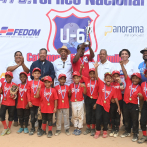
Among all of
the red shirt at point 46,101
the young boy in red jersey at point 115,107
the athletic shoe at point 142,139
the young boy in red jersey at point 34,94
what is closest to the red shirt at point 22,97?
the young boy in red jersey at point 34,94

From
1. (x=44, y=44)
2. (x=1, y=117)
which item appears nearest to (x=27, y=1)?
(x=44, y=44)

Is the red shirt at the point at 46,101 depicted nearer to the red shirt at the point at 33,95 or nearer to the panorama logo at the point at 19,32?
the red shirt at the point at 33,95

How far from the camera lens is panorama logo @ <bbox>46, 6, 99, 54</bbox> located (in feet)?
20.9

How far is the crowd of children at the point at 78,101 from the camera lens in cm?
419

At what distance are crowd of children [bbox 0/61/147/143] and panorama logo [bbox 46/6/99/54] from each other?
85.7 inches

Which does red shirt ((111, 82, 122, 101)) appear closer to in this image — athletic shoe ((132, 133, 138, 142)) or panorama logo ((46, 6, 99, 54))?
athletic shoe ((132, 133, 138, 142))

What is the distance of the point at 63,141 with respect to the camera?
4008mm

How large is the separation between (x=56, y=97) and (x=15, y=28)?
3.27m

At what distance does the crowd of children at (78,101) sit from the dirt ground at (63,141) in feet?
0.43

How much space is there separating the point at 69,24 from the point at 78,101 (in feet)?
9.74

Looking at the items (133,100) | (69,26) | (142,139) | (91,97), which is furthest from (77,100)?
(69,26)

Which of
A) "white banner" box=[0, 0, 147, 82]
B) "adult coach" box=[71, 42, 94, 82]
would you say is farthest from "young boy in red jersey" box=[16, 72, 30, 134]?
"white banner" box=[0, 0, 147, 82]

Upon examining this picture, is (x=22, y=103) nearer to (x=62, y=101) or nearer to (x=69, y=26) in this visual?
(x=62, y=101)

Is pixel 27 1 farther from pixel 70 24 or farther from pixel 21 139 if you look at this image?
pixel 21 139
